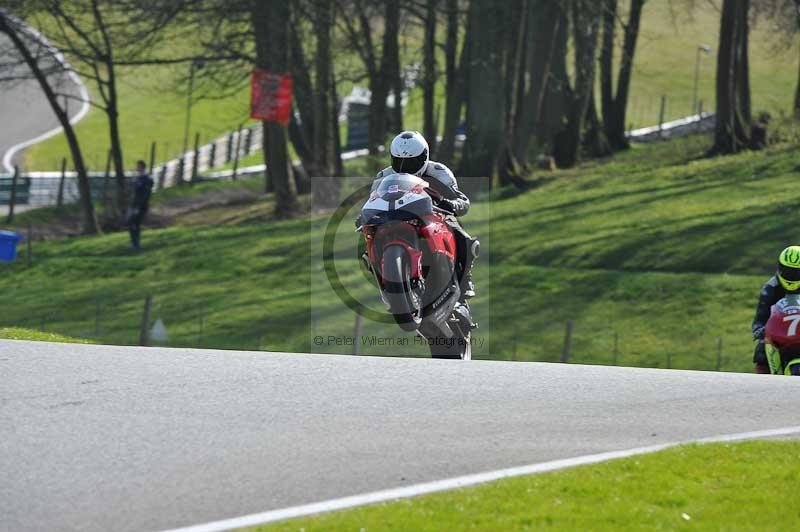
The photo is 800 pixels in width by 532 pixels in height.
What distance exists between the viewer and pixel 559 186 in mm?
35000

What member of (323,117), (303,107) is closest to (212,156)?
(303,107)

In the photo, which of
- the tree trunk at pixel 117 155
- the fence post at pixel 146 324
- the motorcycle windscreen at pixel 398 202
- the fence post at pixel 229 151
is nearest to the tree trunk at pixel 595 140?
the tree trunk at pixel 117 155

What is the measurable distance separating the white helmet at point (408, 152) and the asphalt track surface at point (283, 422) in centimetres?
169

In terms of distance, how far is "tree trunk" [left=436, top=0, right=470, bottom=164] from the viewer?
33688mm

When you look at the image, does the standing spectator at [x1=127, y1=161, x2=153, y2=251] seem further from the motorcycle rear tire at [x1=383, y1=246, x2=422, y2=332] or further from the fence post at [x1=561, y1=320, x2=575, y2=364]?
the motorcycle rear tire at [x1=383, y1=246, x2=422, y2=332]

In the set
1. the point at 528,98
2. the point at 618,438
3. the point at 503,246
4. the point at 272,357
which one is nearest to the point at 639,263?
the point at 503,246

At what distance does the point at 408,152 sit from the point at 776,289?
3446 mm

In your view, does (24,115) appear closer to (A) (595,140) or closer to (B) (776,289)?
(A) (595,140)

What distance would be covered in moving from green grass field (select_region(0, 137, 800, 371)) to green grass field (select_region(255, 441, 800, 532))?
→ 13393mm

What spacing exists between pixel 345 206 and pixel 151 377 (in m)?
22.6

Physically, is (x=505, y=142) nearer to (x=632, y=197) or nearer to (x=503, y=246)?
(x=632, y=197)

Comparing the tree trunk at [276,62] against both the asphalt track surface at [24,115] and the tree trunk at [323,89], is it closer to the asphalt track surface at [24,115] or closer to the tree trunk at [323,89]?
the tree trunk at [323,89]

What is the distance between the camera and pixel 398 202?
35.2 ft

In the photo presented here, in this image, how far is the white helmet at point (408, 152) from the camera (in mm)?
11227
